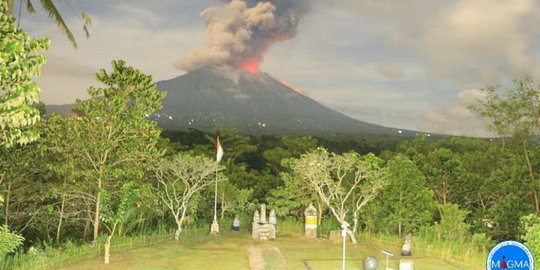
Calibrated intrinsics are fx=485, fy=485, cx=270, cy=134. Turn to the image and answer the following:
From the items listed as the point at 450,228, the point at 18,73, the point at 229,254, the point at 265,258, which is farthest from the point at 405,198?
the point at 18,73

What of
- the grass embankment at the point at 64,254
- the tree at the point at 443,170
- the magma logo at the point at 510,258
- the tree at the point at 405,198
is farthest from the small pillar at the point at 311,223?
the magma logo at the point at 510,258

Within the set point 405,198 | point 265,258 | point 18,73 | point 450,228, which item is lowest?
point 265,258

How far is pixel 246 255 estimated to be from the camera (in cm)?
1639

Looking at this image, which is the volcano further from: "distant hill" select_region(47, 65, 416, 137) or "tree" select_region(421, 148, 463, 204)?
"tree" select_region(421, 148, 463, 204)

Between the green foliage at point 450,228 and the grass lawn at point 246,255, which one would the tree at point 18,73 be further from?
the green foliage at point 450,228

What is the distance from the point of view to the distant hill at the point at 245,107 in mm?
97000

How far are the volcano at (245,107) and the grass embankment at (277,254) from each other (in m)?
68.6

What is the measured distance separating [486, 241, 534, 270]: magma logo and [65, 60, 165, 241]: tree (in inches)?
547

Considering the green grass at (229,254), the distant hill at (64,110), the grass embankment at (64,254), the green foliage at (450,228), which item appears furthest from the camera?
the distant hill at (64,110)

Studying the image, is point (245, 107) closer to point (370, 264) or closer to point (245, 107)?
point (245, 107)

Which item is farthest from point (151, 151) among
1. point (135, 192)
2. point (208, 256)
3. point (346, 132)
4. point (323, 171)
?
point (346, 132)

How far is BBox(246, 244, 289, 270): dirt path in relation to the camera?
1467 cm

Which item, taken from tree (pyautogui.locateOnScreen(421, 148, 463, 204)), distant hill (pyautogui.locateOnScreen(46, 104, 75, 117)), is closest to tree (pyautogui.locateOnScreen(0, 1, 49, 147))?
distant hill (pyautogui.locateOnScreen(46, 104, 75, 117))

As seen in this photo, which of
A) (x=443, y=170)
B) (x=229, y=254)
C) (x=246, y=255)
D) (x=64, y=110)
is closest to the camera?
(x=246, y=255)
